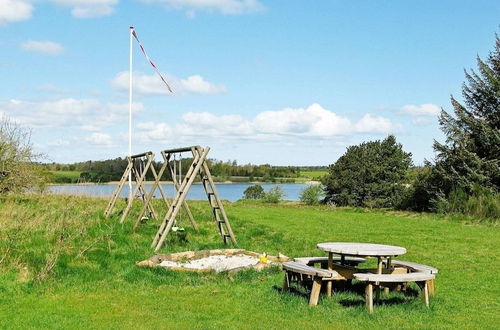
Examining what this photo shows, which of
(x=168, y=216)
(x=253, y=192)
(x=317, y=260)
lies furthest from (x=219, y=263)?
(x=253, y=192)

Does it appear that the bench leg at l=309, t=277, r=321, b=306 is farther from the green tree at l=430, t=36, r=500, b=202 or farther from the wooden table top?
the green tree at l=430, t=36, r=500, b=202

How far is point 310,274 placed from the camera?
7453mm

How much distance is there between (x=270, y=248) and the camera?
40.4 feet

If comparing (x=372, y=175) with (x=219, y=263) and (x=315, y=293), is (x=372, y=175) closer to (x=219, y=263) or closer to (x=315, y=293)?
(x=219, y=263)

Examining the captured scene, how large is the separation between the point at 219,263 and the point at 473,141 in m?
18.2

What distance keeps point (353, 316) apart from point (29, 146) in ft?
56.3

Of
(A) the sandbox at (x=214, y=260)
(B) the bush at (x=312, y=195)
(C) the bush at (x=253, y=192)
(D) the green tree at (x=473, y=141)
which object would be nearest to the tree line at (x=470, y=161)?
(D) the green tree at (x=473, y=141)

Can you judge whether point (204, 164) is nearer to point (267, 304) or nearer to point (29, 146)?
point (267, 304)

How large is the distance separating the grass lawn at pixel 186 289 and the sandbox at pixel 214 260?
28 cm

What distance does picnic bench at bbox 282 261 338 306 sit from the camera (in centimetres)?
729

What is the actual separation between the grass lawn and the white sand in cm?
56

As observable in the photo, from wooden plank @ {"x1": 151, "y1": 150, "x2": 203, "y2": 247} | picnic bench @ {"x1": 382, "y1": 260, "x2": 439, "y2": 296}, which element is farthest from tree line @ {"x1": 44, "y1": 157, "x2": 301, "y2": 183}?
picnic bench @ {"x1": 382, "y1": 260, "x2": 439, "y2": 296}

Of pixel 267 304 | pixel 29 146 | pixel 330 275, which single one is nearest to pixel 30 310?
pixel 267 304

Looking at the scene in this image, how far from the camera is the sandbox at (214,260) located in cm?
954
